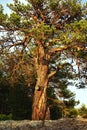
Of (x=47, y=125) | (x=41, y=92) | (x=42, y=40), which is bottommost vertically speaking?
(x=47, y=125)

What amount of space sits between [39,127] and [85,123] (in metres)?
2.23

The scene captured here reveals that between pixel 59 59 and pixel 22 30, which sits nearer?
pixel 22 30

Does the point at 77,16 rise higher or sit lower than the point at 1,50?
higher

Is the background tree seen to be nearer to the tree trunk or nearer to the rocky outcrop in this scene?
the tree trunk

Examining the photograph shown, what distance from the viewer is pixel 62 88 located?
29.8 meters

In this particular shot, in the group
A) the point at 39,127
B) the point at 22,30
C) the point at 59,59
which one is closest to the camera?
the point at 39,127

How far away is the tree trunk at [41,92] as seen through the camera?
19009mm

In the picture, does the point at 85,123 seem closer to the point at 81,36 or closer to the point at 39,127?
the point at 39,127

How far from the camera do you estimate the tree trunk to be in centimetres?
1901

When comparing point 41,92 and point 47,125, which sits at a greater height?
point 41,92

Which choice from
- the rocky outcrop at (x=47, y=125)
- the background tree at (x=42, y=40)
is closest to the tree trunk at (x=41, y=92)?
the background tree at (x=42, y=40)

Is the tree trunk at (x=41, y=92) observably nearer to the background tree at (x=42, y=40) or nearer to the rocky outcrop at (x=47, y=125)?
the background tree at (x=42, y=40)

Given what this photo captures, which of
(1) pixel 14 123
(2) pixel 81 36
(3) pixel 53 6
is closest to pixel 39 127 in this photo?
(1) pixel 14 123

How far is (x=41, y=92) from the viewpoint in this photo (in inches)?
759
